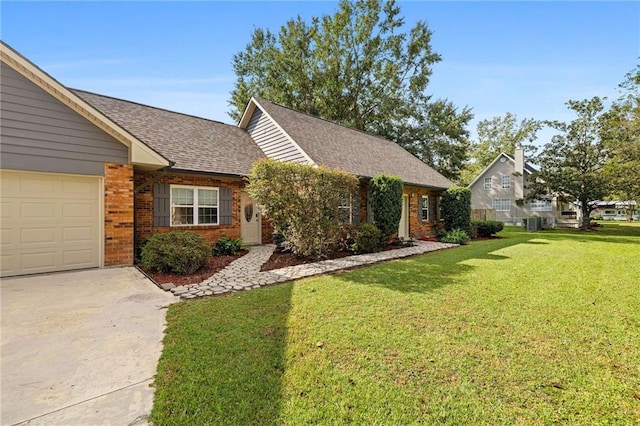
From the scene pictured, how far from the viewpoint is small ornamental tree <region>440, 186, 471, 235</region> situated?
15.0m

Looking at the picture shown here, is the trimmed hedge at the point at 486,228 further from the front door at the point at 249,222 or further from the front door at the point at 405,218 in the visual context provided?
the front door at the point at 249,222

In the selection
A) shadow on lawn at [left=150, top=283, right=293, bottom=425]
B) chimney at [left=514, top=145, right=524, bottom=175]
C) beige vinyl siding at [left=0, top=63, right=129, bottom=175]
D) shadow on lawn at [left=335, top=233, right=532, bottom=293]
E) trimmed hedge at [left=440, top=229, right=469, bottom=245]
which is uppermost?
chimney at [left=514, top=145, right=524, bottom=175]

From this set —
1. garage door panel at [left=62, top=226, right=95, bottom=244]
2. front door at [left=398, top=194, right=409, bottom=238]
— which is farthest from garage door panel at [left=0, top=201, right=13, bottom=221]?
front door at [left=398, top=194, right=409, bottom=238]

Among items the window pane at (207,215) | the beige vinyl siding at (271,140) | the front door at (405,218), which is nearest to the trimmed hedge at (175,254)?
the window pane at (207,215)

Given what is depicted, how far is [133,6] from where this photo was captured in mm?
8227

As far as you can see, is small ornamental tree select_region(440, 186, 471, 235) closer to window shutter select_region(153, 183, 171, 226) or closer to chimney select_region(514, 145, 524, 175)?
window shutter select_region(153, 183, 171, 226)

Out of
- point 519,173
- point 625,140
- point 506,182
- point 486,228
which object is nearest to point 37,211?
point 486,228

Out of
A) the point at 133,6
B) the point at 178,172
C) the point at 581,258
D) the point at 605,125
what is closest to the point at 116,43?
the point at 133,6

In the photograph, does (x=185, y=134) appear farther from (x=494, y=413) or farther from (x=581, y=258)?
(x=581, y=258)

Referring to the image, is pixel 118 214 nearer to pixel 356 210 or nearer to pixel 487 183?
pixel 356 210

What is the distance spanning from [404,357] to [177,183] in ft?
27.9

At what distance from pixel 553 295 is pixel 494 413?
4.17 meters

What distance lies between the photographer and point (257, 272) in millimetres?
6973

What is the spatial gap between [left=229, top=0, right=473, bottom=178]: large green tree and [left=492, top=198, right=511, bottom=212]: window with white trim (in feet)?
27.1
